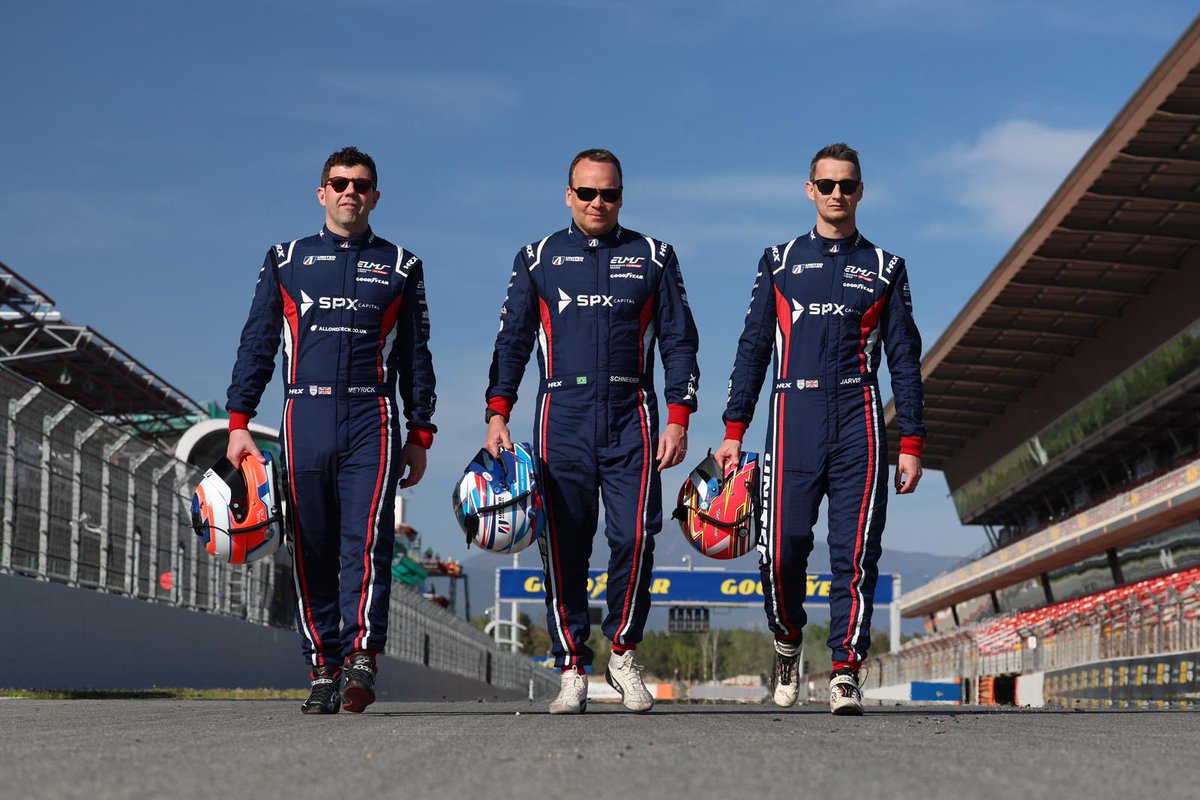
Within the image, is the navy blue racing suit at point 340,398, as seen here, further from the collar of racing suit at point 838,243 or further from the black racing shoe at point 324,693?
the collar of racing suit at point 838,243

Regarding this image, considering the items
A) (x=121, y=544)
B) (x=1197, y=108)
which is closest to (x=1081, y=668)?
(x=1197, y=108)

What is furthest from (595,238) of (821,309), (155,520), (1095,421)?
(1095,421)

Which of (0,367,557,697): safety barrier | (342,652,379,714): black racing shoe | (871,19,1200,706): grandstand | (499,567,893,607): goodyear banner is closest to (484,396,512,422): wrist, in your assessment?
(342,652,379,714): black racing shoe

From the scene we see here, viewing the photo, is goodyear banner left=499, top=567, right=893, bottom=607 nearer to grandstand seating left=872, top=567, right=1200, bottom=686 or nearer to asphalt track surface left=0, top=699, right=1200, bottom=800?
grandstand seating left=872, top=567, right=1200, bottom=686

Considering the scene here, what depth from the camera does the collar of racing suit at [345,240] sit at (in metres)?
7.62

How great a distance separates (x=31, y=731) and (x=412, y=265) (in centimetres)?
280

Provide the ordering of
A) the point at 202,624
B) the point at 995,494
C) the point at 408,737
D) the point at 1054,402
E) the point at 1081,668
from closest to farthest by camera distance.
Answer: the point at 408,737 < the point at 202,624 < the point at 1081,668 < the point at 1054,402 < the point at 995,494

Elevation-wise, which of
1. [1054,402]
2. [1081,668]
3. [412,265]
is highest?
[1054,402]

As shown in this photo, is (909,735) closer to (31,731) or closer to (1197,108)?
(31,731)

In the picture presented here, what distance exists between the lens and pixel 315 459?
24.3ft

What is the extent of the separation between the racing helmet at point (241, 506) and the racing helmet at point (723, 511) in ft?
6.04

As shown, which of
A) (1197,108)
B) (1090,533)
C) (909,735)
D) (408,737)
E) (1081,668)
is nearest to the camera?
(408,737)

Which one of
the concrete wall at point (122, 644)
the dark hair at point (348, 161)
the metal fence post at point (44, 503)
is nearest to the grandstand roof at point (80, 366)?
the concrete wall at point (122, 644)

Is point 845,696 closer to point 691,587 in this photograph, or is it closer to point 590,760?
point 590,760
